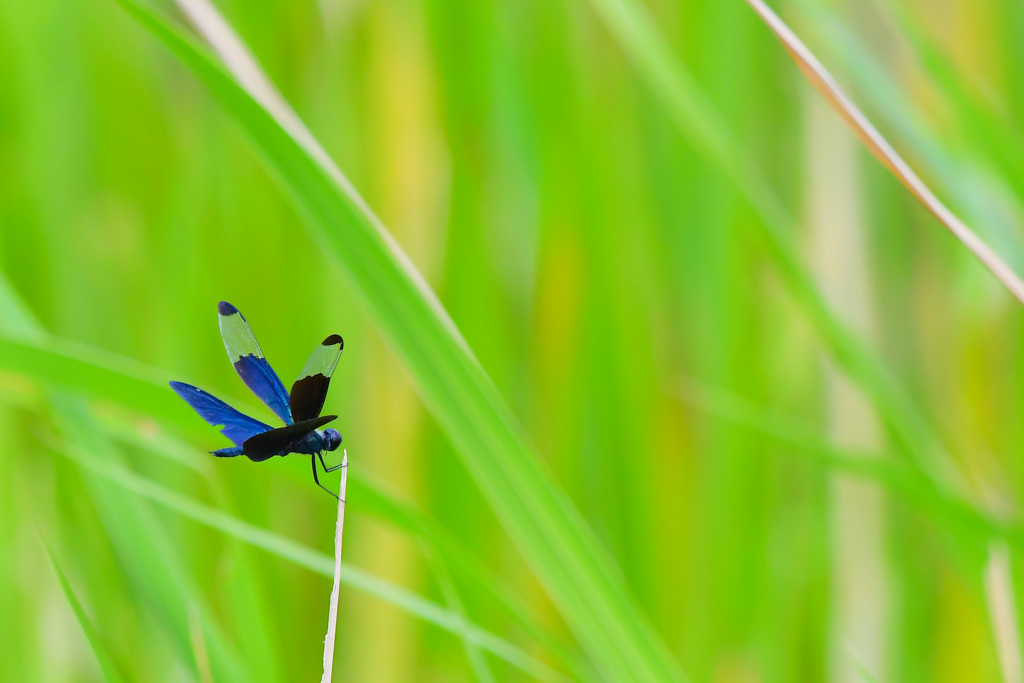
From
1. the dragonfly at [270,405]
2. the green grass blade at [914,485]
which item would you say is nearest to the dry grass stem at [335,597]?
the dragonfly at [270,405]

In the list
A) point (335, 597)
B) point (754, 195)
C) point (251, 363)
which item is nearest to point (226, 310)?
point (251, 363)

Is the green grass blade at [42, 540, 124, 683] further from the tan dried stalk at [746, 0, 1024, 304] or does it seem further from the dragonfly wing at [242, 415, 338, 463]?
the tan dried stalk at [746, 0, 1024, 304]

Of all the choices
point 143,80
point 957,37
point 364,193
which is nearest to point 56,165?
point 143,80

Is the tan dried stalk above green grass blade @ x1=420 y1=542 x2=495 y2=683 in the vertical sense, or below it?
above

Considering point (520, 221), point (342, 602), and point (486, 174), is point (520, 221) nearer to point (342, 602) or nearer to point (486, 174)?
point (486, 174)

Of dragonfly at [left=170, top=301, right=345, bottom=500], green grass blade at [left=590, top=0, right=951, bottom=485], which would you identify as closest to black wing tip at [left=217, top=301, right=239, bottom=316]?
dragonfly at [left=170, top=301, right=345, bottom=500]

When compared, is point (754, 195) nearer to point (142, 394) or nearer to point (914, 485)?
point (914, 485)
